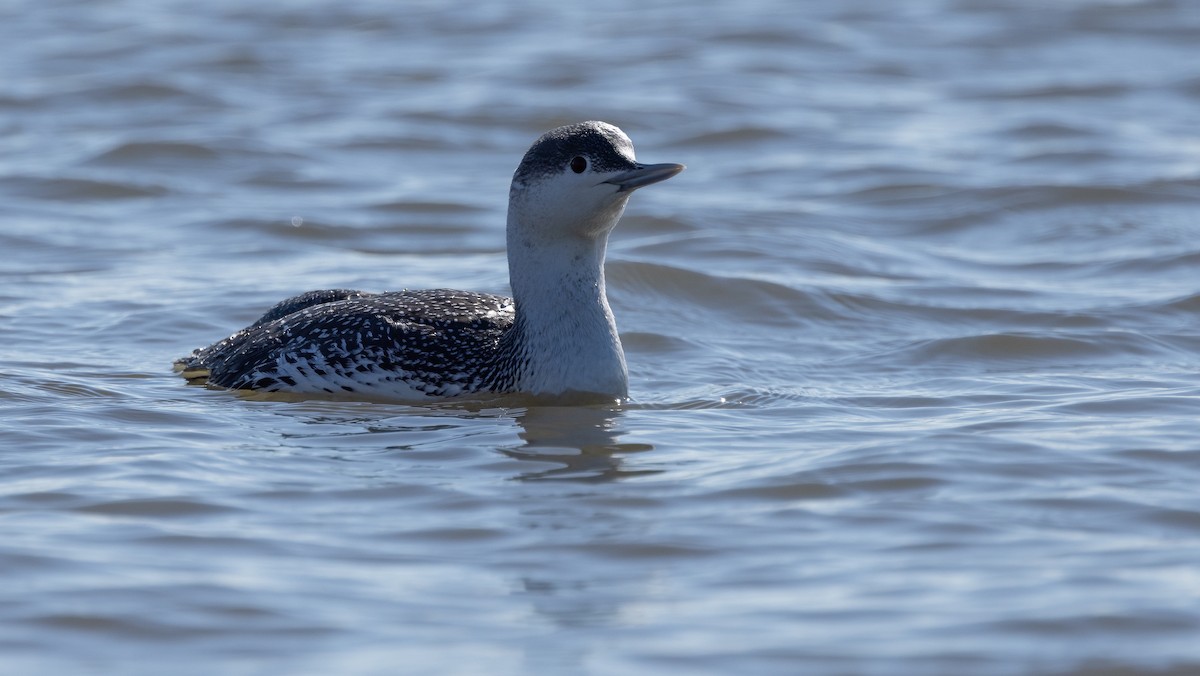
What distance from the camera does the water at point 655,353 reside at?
536cm

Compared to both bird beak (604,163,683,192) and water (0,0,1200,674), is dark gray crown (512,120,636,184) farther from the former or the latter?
water (0,0,1200,674)

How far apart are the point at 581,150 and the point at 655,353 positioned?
2.11 meters

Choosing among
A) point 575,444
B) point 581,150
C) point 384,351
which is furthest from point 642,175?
point 384,351

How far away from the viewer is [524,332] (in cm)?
803

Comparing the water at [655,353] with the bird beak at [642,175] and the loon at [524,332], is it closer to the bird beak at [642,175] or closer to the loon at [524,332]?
the loon at [524,332]

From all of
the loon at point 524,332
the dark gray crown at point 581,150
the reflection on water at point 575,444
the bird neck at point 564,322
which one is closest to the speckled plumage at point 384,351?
the loon at point 524,332

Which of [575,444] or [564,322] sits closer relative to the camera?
[575,444]

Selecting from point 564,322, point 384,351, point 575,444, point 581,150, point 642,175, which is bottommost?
point 575,444

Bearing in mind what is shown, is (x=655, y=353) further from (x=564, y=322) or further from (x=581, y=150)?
(x=581, y=150)

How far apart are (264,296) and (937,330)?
393cm

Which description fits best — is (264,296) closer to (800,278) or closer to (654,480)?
(800,278)

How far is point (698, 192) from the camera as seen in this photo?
45.2 ft

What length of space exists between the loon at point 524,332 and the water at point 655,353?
18cm

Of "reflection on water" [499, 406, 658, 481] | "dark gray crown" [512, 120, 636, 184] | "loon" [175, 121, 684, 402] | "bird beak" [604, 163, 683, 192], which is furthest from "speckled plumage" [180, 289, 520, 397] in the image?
"bird beak" [604, 163, 683, 192]
